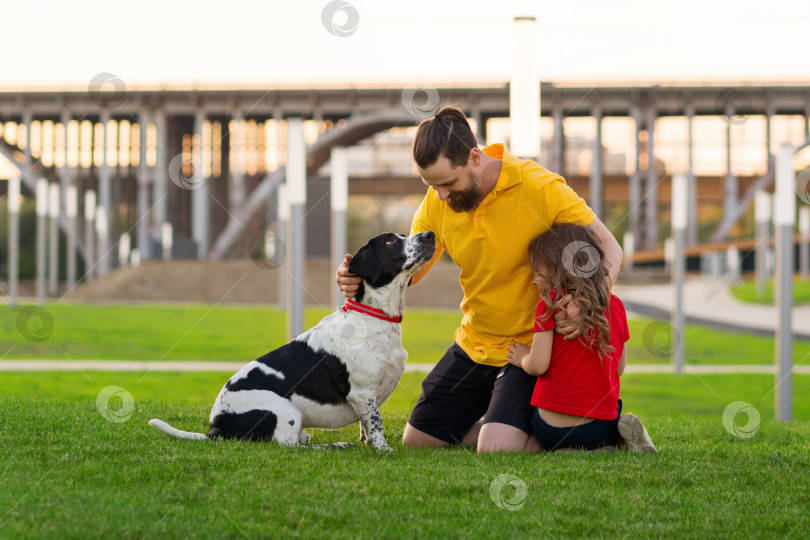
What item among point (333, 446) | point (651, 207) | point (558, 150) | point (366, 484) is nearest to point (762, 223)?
point (558, 150)

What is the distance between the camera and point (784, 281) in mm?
9102

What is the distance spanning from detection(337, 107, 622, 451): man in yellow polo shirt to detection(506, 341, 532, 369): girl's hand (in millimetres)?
113

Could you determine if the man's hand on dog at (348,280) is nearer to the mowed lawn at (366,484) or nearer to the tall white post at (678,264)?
the mowed lawn at (366,484)

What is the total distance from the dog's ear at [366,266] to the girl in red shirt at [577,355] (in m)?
0.90

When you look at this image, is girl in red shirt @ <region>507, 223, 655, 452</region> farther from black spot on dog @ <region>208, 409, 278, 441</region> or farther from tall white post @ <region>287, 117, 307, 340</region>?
tall white post @ <region>287, 117, 307, 340</region>

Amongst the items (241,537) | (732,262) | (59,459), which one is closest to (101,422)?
(59,459)

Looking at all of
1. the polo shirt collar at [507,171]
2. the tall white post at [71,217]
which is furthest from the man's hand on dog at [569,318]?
the tall white post at [71,217]

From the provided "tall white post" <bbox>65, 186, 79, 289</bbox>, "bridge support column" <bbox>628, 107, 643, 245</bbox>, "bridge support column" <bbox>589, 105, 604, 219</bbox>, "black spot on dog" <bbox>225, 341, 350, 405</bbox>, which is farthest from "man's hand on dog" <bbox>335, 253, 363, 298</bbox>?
"bridge support column" <bbox>589, 105, 604, 219</bbox>

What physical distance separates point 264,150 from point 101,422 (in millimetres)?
58169

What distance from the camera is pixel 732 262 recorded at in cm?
4072

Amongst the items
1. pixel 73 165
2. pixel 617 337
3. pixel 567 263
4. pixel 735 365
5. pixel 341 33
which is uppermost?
pixel 73 165

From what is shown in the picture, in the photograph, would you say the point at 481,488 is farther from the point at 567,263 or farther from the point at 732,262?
the point at 732,262

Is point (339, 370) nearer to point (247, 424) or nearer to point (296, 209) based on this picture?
point (247, 424)

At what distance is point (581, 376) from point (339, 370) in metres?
1.39
